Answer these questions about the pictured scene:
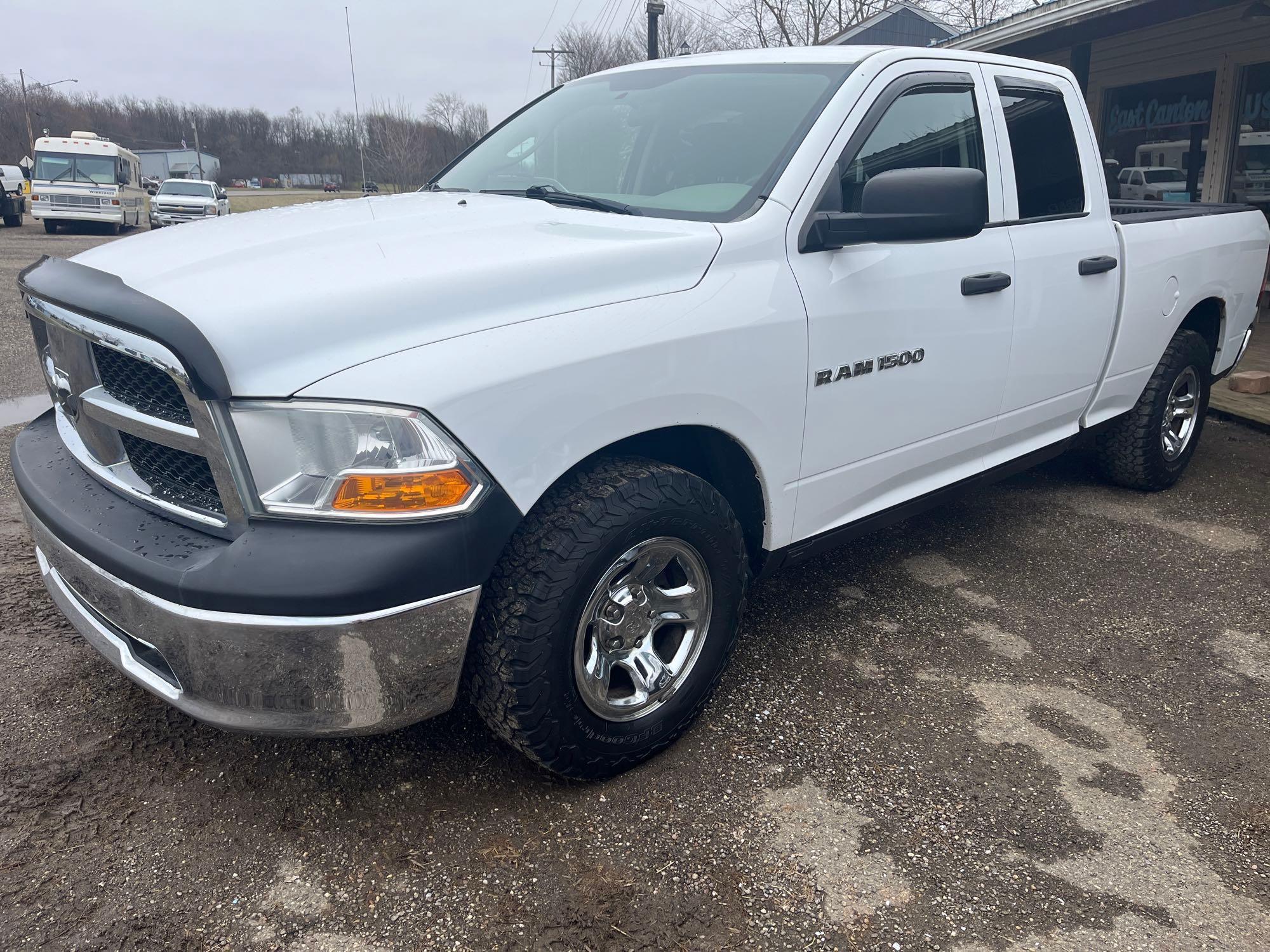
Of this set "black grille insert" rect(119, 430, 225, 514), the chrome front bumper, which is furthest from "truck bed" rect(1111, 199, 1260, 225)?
"black grille insert" rect(119, 430, 225, 514)

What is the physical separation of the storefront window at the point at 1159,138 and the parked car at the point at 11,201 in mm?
27531

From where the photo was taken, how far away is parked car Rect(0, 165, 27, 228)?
26859 mm

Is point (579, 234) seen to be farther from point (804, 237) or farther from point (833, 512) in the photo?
point (833, 512)

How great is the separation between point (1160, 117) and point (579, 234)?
482 inches

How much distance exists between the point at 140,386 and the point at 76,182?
87.7 feet

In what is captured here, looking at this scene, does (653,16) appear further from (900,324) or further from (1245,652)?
(1245,652)

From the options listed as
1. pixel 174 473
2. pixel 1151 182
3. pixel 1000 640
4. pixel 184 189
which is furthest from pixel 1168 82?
pixel 184 189

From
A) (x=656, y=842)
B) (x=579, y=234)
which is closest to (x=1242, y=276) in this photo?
(x=579, y=234)

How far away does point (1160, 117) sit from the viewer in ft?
39.0

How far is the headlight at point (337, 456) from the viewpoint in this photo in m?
1.86

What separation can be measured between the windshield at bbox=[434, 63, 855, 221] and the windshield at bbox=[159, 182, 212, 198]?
27.1 meters

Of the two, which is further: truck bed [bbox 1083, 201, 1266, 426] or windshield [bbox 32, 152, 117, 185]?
windshield [bbox 32, 152, 117, 185]

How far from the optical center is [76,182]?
2422 centimetres

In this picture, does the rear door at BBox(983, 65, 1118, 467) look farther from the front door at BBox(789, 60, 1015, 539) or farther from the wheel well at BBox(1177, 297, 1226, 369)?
the wheel well at BBox(1177, 297, 1226, 369)
